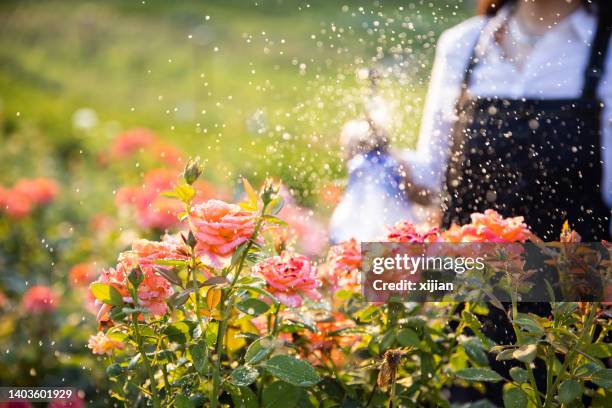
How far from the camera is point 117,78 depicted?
5.92m

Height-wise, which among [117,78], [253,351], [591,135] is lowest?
[253,351]

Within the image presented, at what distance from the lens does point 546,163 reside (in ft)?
4.71

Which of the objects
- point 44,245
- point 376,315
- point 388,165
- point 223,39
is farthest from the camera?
point 223,39

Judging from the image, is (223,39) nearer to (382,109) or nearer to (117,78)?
(117,78)

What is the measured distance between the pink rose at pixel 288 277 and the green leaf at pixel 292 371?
86 millimetres

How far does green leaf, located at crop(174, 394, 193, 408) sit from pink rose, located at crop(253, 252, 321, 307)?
0.53 feet

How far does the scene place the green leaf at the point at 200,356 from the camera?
872 mm

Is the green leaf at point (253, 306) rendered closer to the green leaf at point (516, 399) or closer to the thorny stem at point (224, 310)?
the thorny stem at point (224, 310)

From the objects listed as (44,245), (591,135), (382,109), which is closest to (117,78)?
(44,245)

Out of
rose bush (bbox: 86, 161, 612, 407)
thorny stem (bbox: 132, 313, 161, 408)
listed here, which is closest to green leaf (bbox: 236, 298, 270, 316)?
rose bush (bbox: 86, 161, 612, 407)

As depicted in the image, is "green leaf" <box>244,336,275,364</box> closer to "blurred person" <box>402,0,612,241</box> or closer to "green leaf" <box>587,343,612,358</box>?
"green leaf" <box>587,343,612,358</box>

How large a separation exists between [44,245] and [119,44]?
458cm

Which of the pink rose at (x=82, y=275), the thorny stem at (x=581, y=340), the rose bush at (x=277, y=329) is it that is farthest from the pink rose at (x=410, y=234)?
the pink rose at (x=82, y=275)

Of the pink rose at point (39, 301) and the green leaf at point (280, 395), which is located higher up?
the pink rose at point (39, 301)
